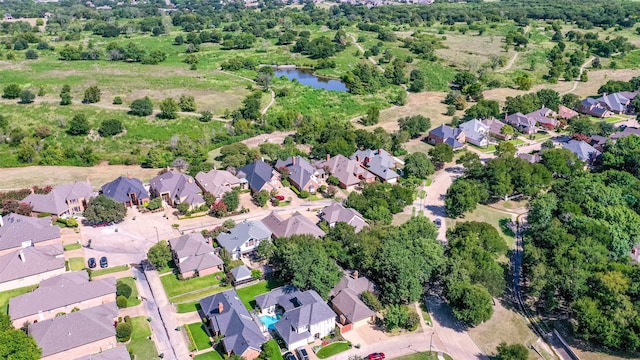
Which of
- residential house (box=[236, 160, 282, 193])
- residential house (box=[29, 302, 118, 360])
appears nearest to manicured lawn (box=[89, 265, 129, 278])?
residential house (box=[29, 302, 118, 360])

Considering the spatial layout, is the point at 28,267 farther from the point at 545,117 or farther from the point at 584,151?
the point at 545,117

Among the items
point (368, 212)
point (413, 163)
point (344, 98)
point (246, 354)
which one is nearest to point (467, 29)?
point (344, 98)

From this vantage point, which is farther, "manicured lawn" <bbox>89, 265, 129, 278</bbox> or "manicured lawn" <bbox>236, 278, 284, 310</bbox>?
"manicured lawn" <bbox>89, 265, 129, 278</bbox>

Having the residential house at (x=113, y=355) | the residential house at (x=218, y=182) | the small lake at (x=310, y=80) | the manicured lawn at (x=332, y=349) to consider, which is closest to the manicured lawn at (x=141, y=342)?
the residential house at (x=113, y=355)

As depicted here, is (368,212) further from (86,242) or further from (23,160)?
(23,160)

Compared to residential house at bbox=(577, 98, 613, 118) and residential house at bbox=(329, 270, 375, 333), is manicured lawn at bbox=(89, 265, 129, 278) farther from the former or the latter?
residential house at bbox=(577, 98, 613, 118)

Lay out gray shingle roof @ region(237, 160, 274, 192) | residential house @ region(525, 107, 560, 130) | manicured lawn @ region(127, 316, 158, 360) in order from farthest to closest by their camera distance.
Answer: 1. residential house @ region(525, 107, 560, 130)
2. gray shingle roof @ region(237, 160, 274, 192)
3. manicured lawn @ region(127, 316, 158, 360)

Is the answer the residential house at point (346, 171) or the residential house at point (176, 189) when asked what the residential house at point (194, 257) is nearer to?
the residential house at point (176, 189)

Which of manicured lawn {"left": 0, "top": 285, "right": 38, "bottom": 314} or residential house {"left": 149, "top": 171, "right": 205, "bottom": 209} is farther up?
residential house {"left": 149, "top": 171, "right": 205, "bottom": 209}
